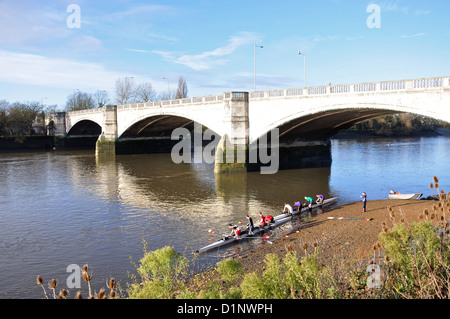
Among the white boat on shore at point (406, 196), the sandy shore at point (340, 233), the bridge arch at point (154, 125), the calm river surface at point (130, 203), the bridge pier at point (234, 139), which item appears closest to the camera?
the sandy shore at point (340, 233)

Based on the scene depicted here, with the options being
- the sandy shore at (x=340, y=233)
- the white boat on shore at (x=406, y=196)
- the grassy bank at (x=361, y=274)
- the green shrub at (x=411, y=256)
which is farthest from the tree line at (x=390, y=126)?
the grassy bank at (x=361, y=274)

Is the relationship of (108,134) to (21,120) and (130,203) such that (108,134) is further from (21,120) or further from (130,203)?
(130,203)

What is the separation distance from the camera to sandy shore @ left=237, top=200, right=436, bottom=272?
1077cm

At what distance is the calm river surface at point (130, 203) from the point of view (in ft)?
38.1

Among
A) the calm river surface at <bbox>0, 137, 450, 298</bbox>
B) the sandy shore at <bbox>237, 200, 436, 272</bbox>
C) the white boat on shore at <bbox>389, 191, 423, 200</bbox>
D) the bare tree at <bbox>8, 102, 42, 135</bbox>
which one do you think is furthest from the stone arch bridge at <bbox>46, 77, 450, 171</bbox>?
the bare tree at <bbox>8, 102, 42, 135</bbox>

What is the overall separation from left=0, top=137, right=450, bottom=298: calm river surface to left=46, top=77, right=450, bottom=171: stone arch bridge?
354 centimetres

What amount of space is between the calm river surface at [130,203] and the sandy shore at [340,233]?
156 centimetres

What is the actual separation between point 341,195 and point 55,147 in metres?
51.5

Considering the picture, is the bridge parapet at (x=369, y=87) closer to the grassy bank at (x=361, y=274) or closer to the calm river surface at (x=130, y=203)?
the calm river surface at (x=130, y=203)

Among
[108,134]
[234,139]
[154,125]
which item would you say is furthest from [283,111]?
[108,134]

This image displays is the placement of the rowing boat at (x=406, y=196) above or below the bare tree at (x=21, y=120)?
below

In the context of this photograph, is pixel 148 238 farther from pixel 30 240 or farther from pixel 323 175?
pixel 323 175

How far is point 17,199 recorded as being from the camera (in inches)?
811
